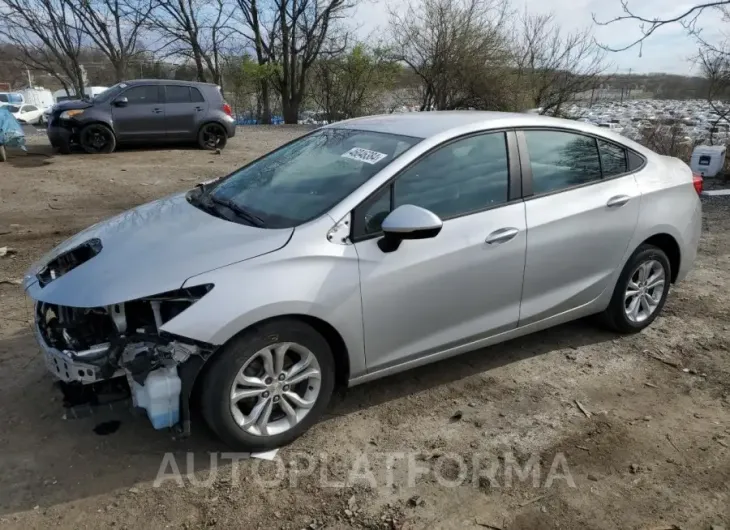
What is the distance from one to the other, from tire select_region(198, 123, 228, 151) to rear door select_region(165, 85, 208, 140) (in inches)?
6.8

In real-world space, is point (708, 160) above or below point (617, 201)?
below

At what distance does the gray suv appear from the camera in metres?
12.2

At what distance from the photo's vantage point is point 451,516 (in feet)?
8.39

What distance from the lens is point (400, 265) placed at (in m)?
3.04

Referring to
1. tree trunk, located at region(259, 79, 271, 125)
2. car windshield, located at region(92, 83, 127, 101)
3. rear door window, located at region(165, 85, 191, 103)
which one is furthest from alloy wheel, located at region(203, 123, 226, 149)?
tree trunk, located at region(259, 79, 271, 125)

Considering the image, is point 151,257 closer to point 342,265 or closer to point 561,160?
point 342,265

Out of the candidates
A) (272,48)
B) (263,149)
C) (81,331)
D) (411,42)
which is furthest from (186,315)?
(272,48)

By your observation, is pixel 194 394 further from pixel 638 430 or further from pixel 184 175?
pixel 184 175

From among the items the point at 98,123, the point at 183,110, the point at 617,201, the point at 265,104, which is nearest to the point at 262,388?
the point at 617,201

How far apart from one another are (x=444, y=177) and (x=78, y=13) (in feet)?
107

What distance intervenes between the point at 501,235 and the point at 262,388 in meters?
1.62

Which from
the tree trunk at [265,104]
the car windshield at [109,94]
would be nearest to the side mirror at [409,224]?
the car windshield at [109,94]

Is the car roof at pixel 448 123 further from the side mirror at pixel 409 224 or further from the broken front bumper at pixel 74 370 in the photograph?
the broken front bumper at pixel 74 370

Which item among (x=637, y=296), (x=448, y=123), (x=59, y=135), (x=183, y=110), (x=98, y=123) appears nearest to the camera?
(x=448, y=123)
